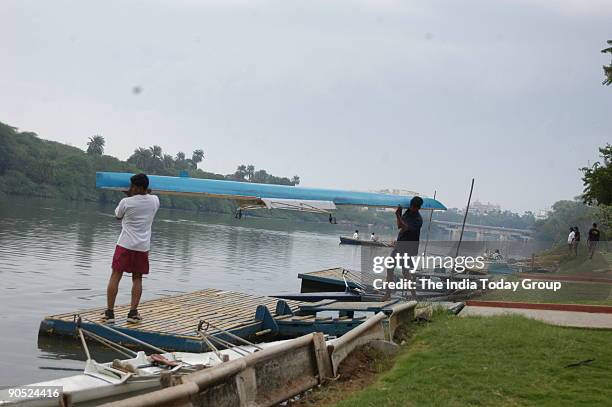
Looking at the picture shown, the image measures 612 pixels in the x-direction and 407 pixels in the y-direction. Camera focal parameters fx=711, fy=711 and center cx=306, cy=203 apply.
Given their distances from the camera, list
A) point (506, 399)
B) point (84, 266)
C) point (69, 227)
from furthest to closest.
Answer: point (69, 227)
point (84, 266)
point (506, 399)

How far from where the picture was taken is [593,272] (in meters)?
17.8

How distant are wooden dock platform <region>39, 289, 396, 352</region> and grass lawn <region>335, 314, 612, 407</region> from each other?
2.56 m

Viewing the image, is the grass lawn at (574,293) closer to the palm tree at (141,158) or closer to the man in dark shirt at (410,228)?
the man in dark shirt at (410,228)

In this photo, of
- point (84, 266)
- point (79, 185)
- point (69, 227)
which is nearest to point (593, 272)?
point (84, 266)

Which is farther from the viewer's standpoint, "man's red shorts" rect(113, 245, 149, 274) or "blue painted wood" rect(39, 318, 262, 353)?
"blue painted wood" rect(39, 318, 262, 353)

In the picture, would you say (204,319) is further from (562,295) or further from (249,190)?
(562,295)

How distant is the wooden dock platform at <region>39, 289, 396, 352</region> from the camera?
1026 cm

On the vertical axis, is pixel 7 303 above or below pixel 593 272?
below

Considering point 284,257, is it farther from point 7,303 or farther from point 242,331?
point 242,331

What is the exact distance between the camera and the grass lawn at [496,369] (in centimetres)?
580

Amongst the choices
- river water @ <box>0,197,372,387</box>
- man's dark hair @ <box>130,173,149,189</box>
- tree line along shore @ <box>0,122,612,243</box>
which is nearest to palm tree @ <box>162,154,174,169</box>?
tree line along shore @ <box>0,122,612,243</box>

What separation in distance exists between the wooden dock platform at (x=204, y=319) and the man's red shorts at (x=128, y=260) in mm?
1080

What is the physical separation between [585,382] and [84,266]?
63.9ft

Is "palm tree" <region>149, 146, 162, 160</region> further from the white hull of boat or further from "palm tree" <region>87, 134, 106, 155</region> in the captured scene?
the white hull of boat
